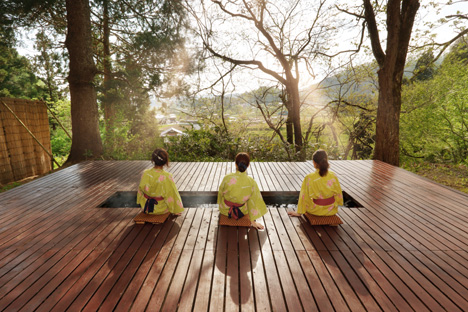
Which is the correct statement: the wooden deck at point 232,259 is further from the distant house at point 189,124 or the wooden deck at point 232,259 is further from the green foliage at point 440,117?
the green foliage at point 440,117

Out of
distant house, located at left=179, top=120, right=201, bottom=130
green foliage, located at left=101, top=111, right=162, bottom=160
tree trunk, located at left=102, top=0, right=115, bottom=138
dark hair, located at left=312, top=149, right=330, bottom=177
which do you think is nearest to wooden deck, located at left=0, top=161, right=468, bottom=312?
dark hair, located at left=312, top=149, right=330, bottom=177

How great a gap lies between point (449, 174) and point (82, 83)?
498 inches

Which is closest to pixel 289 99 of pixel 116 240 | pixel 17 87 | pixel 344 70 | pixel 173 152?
pixel 344 70

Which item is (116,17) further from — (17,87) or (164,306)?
(17,87)

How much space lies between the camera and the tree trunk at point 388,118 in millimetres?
6148

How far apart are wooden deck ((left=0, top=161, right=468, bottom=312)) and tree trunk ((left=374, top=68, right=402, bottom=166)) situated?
2.93 metres

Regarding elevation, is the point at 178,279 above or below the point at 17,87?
below

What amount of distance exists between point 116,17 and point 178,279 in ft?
28.7

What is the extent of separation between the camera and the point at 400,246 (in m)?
2.27

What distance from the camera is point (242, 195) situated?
8.74ft

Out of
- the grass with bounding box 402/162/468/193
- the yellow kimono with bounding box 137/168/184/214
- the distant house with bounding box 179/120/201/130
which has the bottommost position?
the grass with bounding box 402/162/468/193

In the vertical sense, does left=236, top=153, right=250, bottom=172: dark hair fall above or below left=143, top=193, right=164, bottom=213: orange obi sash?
above

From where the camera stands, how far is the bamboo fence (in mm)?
5285

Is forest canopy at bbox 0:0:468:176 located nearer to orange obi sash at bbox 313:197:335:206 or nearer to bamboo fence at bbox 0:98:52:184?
bamboo fence at bbox 0:98:52:184
